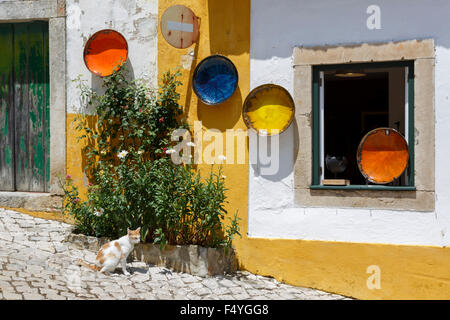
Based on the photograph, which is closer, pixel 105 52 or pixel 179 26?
pixel 179 26

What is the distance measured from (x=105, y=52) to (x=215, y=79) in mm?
1470

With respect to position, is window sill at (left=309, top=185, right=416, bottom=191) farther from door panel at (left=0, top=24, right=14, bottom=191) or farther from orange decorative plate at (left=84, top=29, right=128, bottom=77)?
door panel at (left=0, top=24, right=14, bottom=191)

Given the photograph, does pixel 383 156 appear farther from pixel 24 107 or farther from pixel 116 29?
pixel 24 107

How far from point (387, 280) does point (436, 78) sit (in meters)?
2.19

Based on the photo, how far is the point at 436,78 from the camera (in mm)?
4996

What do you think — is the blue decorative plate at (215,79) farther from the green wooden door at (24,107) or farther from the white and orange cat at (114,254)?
the green wooden door at (24,107)

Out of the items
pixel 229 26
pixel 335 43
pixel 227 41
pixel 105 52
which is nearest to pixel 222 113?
pixel 227 41

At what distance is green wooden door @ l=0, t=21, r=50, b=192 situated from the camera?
6.38m

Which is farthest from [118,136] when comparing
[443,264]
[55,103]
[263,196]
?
[443,264]

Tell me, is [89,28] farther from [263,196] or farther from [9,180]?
[263,196]

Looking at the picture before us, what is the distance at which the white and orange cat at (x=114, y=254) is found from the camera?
485 cm

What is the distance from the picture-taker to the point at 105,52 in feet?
19.6

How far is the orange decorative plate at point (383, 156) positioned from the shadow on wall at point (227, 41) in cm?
151

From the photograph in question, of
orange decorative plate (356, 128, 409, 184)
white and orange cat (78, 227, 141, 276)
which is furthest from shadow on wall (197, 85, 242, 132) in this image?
white and orange cat (78, 227, 141, 276)
